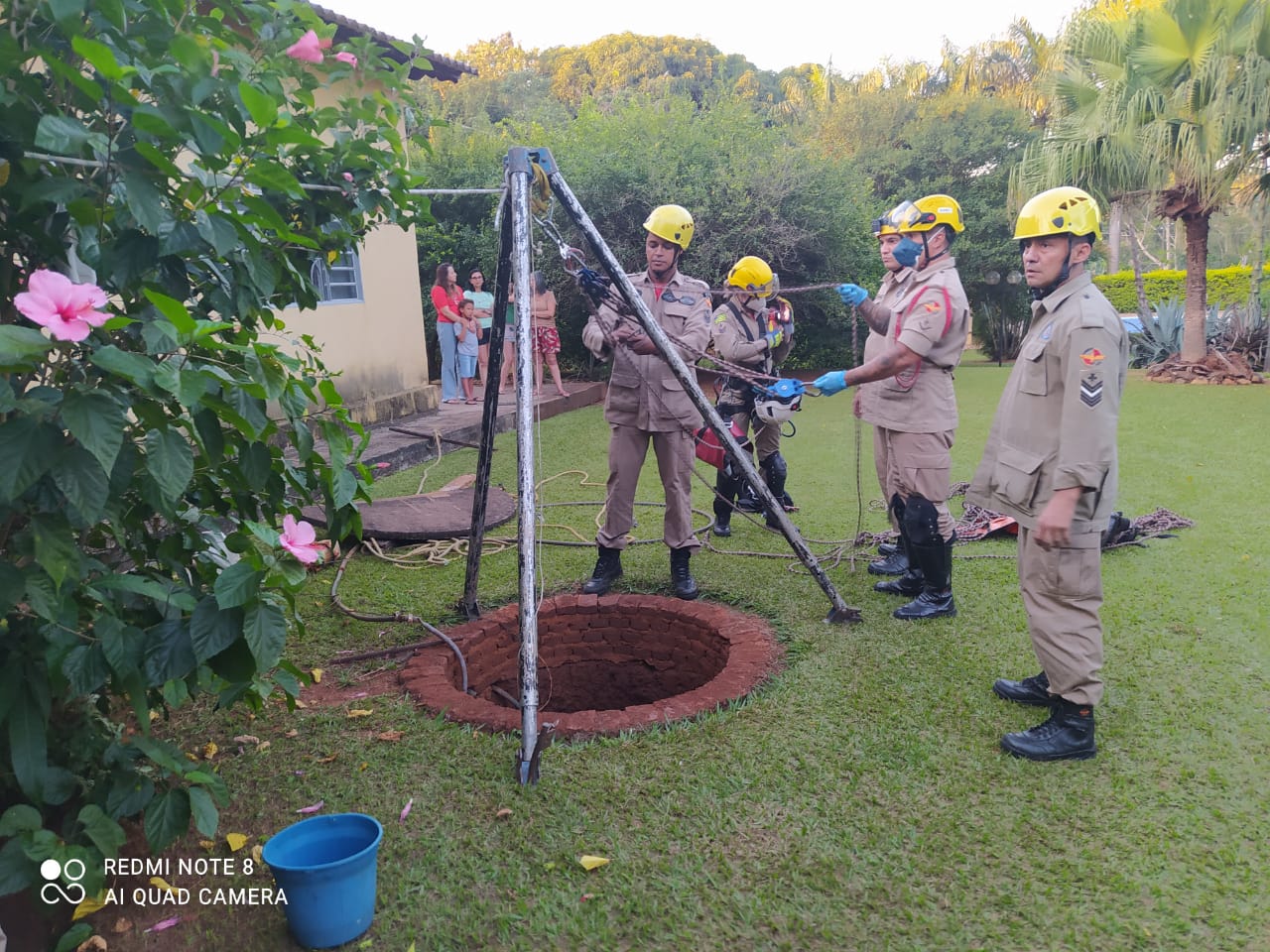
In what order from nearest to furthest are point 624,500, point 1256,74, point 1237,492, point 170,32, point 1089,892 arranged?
point 170,32 → point 1089,892 → point 624,500 → point 1237,492 → point 1256,74

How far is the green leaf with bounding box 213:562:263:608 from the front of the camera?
1.87 m

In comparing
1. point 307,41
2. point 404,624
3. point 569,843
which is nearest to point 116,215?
point 307,41

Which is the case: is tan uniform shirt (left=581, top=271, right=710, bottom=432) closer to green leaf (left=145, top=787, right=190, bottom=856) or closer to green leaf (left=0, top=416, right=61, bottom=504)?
green leaf (left=145, top=787, right=190, bottom=856)

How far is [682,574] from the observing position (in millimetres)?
4684

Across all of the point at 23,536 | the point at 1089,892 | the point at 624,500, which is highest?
the point at 23,536

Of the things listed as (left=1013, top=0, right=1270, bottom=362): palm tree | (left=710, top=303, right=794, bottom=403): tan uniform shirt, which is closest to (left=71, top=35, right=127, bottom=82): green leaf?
(left=710, top=303, right=794, bottom=403): tan uniform shirt

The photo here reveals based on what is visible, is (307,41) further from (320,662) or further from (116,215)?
(320,662)

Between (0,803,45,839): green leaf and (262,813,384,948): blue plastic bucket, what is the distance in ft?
1.62

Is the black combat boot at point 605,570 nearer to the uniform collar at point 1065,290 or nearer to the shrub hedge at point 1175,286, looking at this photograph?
the uniform collar at point 1065,290

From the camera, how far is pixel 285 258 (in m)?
2.50

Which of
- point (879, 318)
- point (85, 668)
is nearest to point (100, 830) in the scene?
point (85, 668)

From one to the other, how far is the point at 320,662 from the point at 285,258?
2.03 metres

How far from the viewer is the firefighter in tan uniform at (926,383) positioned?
13.8ft

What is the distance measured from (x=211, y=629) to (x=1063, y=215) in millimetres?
2863
